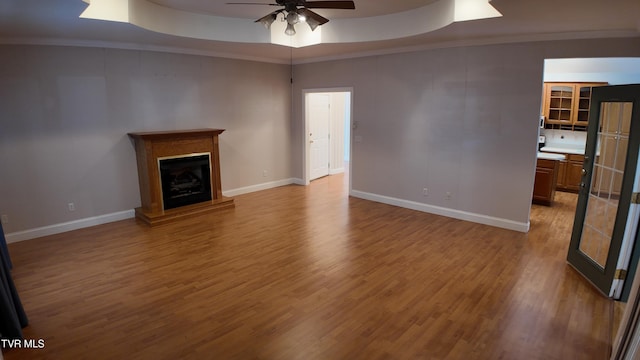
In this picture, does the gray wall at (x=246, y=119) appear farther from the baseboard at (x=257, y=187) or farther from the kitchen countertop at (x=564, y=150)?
the kitchen countertop at (x=564, y=150)

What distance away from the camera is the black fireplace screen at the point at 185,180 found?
5809mm

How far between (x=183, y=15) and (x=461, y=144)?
4385mm

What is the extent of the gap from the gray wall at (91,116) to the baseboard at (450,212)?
2749mm

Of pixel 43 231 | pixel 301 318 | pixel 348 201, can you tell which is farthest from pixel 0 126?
pixel 348 201

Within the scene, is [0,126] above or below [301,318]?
above

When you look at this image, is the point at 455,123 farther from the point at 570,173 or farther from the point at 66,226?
the point at 66,226

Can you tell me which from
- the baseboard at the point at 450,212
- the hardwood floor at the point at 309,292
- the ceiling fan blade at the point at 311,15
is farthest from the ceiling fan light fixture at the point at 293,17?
the baseboard at the point at 450,212

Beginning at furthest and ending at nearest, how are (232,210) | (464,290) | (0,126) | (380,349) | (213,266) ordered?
(232,210), (0,126), (213,266), (464,290), (380,349)

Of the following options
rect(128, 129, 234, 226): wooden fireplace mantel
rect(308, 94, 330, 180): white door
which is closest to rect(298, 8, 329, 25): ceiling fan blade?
rect(128, 129, 234, 226): wooden fireplace mantel

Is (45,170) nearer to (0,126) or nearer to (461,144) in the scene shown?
(0,126)

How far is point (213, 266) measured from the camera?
4.17 meters

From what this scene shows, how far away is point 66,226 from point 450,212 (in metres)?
5.75

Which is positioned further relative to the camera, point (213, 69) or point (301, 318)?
point (213, 69)

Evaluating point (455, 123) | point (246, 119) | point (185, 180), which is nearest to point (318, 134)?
point (246, 119)
